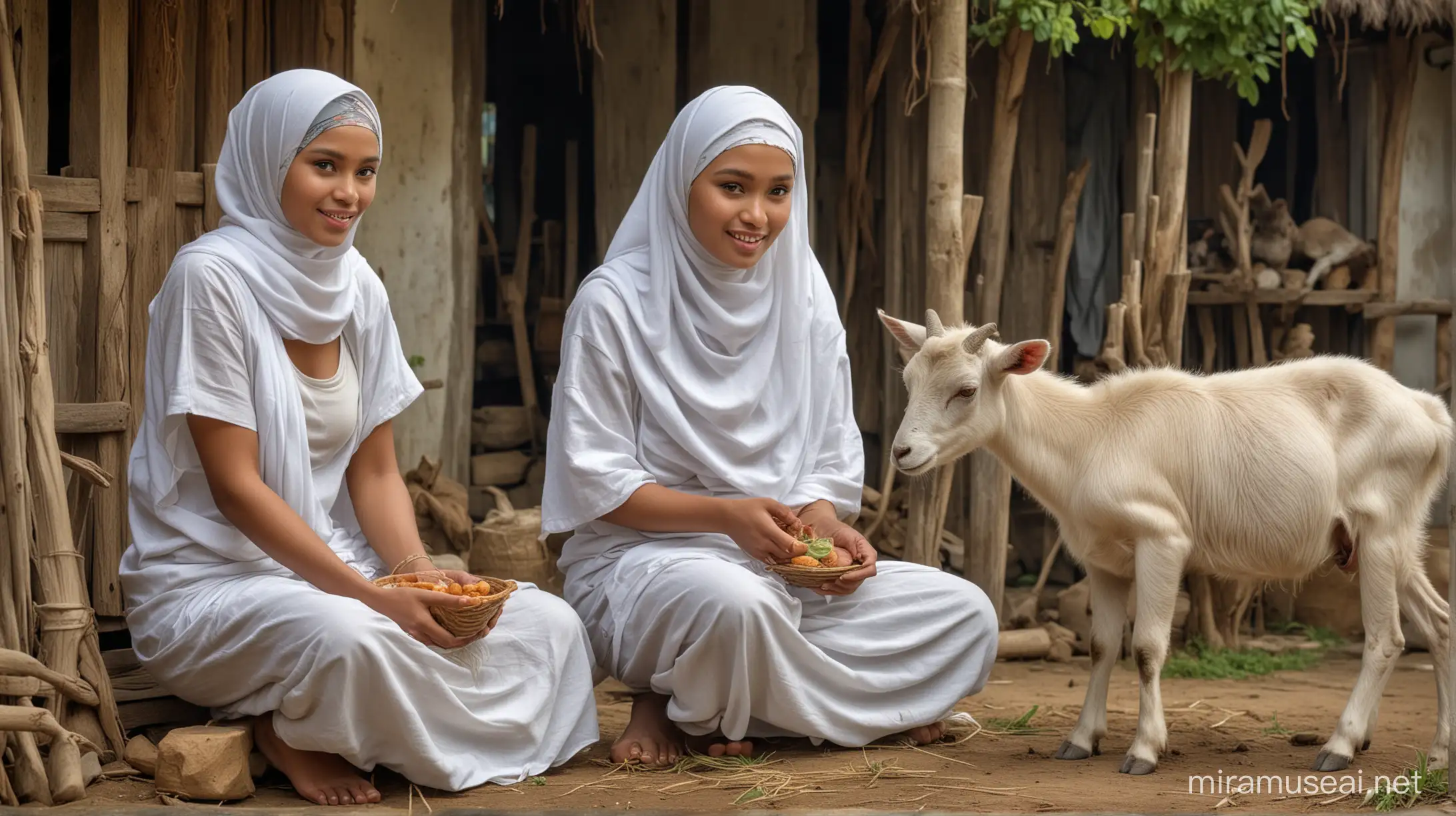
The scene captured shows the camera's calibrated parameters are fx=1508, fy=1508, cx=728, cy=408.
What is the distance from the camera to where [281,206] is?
4.59 m

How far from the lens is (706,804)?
4.29m

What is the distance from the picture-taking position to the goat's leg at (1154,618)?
16.0 feet

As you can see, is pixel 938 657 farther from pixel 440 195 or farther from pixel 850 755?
pixel 440 195

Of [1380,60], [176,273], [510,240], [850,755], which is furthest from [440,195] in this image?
[1380,60]

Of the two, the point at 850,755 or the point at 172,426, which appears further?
the point at 850,755

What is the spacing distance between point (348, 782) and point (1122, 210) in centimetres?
694

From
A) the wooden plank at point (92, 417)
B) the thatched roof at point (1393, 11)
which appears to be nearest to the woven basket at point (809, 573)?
the wooden plank at point (92, 417)

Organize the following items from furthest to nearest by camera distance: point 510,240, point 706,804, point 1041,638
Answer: point 510,240
point 1041,638
point 706,804

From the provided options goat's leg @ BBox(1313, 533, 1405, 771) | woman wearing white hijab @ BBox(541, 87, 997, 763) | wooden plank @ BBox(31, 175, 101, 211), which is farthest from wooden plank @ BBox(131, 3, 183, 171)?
goat's leg @ BBox(1313, 533, 1405, 771)

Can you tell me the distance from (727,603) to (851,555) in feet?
1.84

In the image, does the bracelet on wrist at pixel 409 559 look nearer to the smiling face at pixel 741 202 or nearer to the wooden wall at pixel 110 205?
the wooden wall at pixel 110 205

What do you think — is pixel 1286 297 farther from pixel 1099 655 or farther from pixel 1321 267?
pixel 1099 655

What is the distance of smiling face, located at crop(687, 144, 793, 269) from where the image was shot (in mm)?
4988

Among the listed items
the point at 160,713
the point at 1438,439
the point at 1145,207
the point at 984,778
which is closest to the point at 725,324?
the point at 984,778
